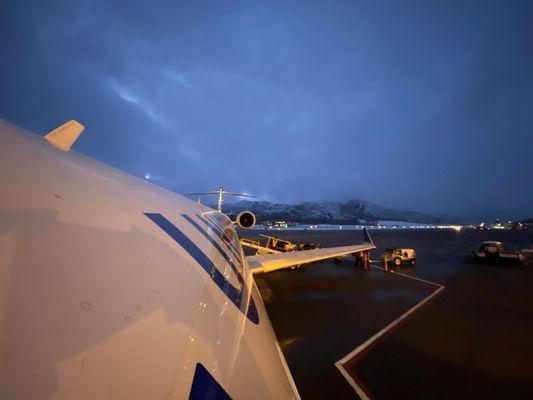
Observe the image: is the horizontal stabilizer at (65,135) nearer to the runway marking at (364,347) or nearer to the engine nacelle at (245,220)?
the runway marking at (364,347)

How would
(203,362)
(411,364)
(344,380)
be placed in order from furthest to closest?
(411,364) < (344,380) < (203,362)

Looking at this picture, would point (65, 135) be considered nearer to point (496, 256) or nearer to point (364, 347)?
point (364, 347)

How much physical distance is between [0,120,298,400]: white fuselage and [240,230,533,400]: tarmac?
3.63 meters

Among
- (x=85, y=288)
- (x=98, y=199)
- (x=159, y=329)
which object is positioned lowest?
(x=159, y=329)

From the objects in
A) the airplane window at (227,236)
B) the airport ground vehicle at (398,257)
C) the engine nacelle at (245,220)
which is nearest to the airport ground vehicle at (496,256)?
the airport ground vehicle at (398,257)

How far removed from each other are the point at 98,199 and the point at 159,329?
3.36 feet

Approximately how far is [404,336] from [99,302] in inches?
294

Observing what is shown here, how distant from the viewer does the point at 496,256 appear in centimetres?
1700

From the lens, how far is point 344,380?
175 inches

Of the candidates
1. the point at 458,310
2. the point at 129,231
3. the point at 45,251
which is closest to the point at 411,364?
the point at 458,310

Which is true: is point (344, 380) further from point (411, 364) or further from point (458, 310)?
point (458, 310)

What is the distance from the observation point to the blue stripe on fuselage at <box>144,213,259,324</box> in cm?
212

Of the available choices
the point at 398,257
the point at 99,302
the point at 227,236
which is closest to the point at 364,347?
the point at 227,236

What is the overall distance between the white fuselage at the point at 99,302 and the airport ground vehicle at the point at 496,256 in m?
22.5
